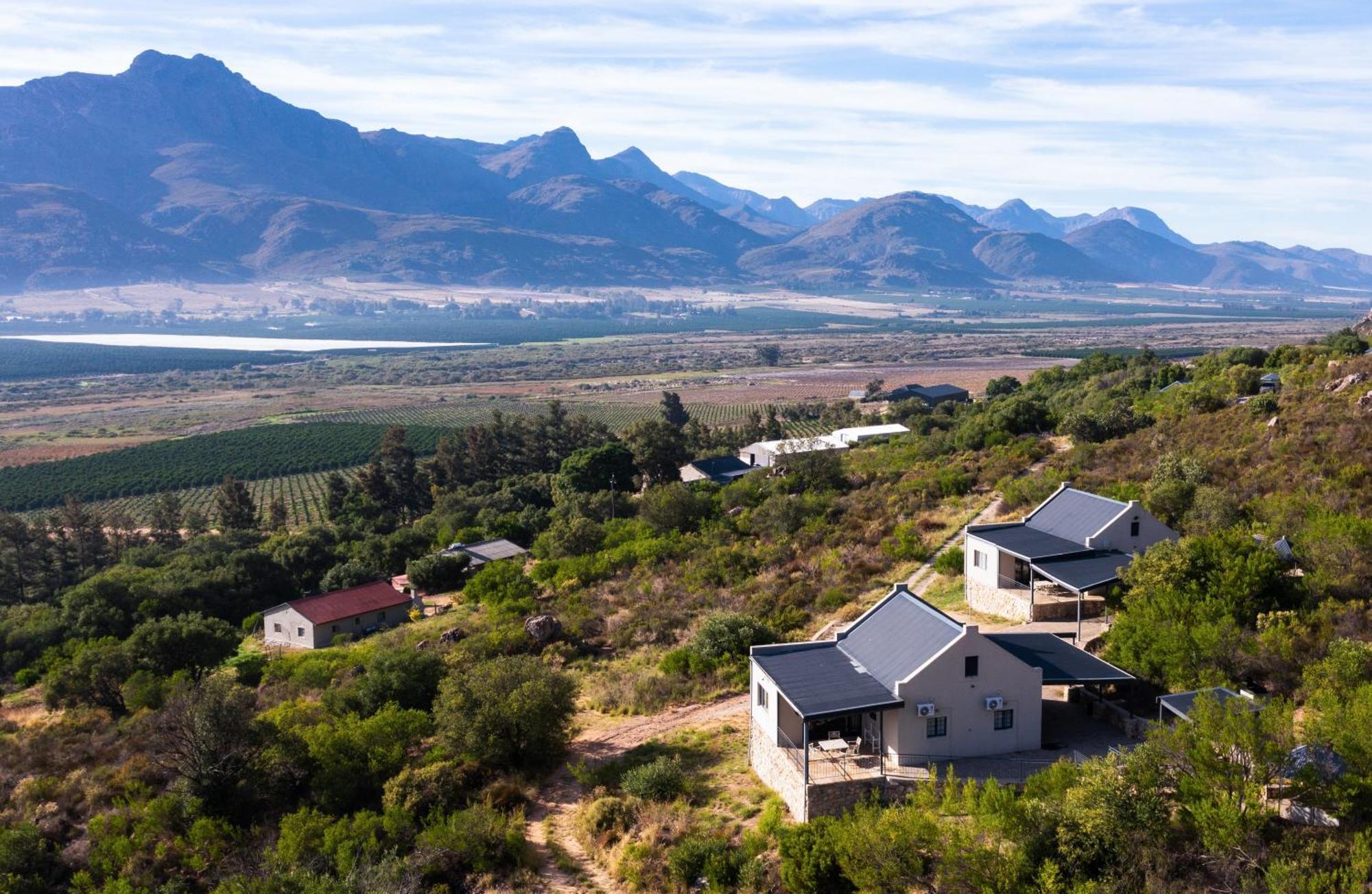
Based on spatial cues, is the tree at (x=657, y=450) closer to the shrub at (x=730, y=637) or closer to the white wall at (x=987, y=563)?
the white wall at (x=987, y=563)

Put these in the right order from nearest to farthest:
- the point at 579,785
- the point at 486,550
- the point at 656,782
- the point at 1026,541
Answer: the point at 656,782, the point at 579,785, the point at 1026,541, the point at 486,550

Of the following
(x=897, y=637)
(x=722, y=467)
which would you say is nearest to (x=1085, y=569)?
(x=897, y=637)

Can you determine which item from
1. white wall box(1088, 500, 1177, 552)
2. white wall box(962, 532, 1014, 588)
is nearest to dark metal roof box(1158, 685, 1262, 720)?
white wall box(1088, 500, 1177, 552)

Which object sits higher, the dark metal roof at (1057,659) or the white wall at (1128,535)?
the white wall at (1128,535)

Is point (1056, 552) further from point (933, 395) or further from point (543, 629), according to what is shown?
point (933, 395)

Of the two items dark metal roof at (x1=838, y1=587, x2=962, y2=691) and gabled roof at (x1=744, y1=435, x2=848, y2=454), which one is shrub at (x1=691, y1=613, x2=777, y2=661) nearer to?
dark metal roof at (x1=838, y1=587, x2=962, y2=691)

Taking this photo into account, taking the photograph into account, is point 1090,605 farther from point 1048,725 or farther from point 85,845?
point 85,845

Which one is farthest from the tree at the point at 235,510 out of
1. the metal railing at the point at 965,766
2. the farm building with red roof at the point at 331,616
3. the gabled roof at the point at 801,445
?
the metal railing at the point at 965,766
